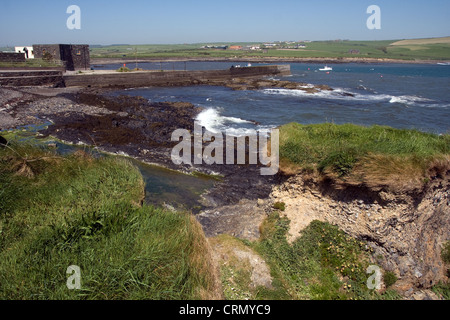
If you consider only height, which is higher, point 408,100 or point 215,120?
point 408,100

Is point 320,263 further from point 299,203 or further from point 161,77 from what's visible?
point 161,77

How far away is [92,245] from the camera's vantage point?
5.53m

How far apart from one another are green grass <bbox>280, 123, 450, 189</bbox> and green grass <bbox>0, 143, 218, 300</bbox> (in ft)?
13.9

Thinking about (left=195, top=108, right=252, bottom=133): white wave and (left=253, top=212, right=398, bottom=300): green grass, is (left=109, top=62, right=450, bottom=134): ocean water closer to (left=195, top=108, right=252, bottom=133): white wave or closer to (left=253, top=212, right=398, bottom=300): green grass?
(left=195, top=108, right=252, bottom=133): white wave

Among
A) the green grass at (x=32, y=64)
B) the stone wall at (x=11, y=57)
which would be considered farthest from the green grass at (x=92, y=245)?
the stone wall at (x=11, y=57)

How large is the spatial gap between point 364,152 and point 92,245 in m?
6.99

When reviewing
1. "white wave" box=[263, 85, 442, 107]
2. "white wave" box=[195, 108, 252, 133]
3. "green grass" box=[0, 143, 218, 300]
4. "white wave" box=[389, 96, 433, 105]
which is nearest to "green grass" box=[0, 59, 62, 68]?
"white wave" box=[195, 108, 252, 133]

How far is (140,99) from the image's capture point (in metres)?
36.2

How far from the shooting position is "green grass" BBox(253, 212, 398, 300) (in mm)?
7527

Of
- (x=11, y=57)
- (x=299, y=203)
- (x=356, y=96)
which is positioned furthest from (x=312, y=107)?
(x=11, y=57)

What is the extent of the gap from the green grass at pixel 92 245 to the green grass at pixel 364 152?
13.9 ft

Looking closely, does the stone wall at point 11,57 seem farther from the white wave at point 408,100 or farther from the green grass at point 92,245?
the white wave at point 408,100

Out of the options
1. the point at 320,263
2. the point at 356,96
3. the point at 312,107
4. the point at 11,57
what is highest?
the point at 11,57
